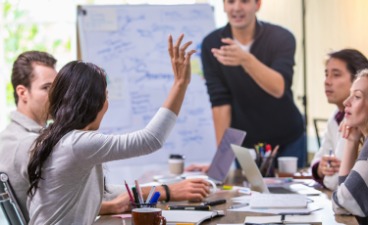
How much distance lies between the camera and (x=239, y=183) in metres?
3.15

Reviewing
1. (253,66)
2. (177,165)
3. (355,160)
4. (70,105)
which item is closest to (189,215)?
(70,105)

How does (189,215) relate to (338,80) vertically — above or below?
below

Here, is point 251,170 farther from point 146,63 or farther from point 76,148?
point 146,63

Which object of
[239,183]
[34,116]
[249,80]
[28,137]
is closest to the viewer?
[28,137]

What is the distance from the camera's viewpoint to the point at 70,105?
6.66ft

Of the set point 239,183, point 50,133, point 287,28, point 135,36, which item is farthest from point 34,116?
point 287,28

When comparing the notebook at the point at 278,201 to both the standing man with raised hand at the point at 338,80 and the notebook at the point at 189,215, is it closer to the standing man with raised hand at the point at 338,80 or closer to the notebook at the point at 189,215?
the notebook at the point at 189,215

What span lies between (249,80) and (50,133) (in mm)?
2699

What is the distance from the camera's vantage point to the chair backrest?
2.17 metres

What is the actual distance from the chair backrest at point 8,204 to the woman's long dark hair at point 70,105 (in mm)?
136

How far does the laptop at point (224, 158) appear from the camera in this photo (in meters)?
3.15

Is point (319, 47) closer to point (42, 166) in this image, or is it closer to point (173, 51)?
point (173, 51)

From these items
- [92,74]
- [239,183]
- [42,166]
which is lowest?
[239,183]

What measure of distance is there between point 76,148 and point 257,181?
1.07 m
